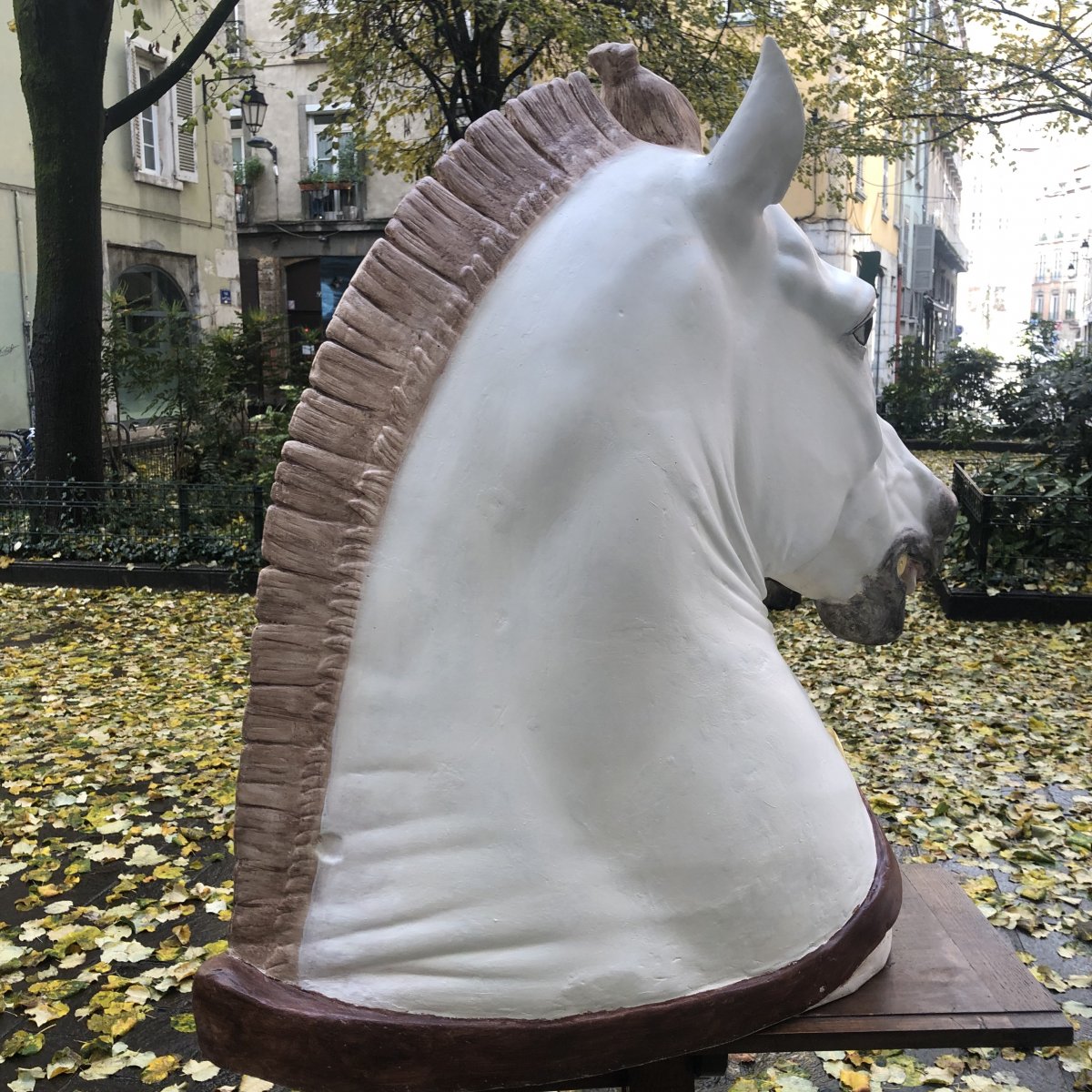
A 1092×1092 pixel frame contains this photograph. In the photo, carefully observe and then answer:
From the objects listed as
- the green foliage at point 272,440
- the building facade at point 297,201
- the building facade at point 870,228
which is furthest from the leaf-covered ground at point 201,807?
the building facade at point 297,201

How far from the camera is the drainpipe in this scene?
1588 cm

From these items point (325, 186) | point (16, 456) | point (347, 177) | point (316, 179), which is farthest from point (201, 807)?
point (316, 179)

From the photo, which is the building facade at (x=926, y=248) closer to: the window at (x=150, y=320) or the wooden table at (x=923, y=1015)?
the window at (x=150, y=320)

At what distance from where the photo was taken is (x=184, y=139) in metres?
18.7

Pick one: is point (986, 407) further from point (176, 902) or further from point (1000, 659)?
point (176, 902)

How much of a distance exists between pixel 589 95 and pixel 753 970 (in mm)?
1162

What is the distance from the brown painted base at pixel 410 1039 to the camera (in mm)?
1297

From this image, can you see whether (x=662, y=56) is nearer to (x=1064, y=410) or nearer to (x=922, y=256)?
(x=1064, y=410)

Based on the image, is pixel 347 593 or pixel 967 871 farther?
pixel 967 871

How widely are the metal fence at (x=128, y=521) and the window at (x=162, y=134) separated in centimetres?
971

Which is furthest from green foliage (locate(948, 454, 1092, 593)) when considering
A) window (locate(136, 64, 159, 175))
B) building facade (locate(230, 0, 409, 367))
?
building facade (locate(230, 0, 409, 367))

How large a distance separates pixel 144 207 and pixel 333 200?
8159 mm

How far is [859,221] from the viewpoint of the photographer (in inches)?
1009

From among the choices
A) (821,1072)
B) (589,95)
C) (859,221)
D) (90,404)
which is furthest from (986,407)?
(589,95)
